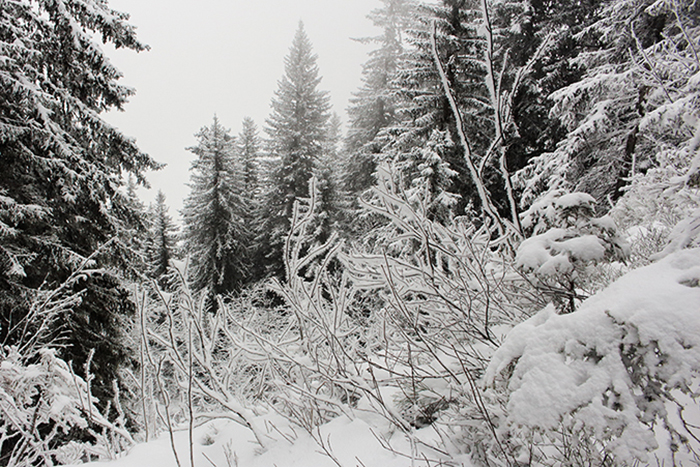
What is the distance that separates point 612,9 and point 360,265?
421 inches

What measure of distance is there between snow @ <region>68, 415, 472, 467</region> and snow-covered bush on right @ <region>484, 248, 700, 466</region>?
0.86 meters

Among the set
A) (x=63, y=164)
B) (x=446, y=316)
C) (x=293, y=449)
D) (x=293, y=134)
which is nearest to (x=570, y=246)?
(x=446, y=316)

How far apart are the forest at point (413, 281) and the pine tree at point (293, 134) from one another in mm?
2073

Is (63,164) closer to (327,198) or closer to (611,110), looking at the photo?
(611,110)

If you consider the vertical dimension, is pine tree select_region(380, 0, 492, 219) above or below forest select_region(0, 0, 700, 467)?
above

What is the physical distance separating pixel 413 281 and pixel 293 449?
1.34 m

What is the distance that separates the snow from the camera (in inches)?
69.0

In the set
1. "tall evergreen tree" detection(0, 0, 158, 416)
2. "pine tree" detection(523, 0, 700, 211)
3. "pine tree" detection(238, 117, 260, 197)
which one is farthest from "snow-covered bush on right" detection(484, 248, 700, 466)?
"pine tree" detection(238, 117, 260, 197)

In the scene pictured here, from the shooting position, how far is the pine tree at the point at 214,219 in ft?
56.9

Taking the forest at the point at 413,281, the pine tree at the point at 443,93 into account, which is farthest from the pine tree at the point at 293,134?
the pine tree at the point at 443,93

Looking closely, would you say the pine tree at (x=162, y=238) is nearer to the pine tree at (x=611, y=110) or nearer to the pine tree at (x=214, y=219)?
the pine tree at (x=214, y=219)

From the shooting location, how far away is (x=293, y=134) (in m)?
19.7

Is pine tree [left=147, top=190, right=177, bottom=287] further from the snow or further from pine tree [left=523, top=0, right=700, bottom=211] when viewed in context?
the snow

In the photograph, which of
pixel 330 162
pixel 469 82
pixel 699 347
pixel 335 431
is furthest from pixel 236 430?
pixel 330 162
